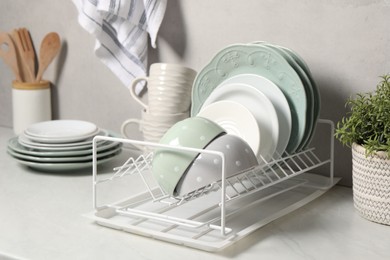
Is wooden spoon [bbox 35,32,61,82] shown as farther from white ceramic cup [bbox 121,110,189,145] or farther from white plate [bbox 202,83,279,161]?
white plate [bbox 202,83,279,161]

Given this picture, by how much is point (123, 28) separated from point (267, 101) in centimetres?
49

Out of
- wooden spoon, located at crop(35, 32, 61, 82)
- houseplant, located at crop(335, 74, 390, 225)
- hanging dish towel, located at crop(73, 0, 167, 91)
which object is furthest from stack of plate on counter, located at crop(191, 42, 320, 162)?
wooden spoon, located at crop(35, 32, 61, 82)

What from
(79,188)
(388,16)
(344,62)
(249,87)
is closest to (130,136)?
(79,188)

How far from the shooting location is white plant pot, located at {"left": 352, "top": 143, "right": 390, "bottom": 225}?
44.8 inches

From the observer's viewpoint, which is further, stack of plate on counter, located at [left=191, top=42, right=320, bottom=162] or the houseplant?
stack of plate on counter, located at [left=191, top=42, right=320, bottom=162]

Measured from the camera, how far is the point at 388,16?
1.30 meters

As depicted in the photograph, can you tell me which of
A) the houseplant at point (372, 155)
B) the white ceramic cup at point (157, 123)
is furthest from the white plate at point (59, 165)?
the houseplant at point (372, 155)

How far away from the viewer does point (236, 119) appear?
129cm

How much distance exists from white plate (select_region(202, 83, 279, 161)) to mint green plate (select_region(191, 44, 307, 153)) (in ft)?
0.16

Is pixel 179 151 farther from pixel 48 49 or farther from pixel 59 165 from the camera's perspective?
pixel 48 49

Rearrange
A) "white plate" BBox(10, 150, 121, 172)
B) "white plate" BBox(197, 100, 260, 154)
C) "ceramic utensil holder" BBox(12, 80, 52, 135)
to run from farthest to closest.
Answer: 1. "ceramic utensil holder" BBox(12, 80, 52, 135)
2. "white plate" BBox(10, 150, 121, 172)
3. "white plate" BBox(197, 100, 260, 154)

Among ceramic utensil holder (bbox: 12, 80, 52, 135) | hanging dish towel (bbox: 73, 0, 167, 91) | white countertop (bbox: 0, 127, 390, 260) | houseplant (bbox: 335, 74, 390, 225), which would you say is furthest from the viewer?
ceramic utensil holder (bbox: 12, 80, 52, 135)

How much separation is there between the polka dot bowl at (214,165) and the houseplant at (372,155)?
202 millimetres

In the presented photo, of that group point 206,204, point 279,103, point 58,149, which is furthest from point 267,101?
Result: point 58,149
